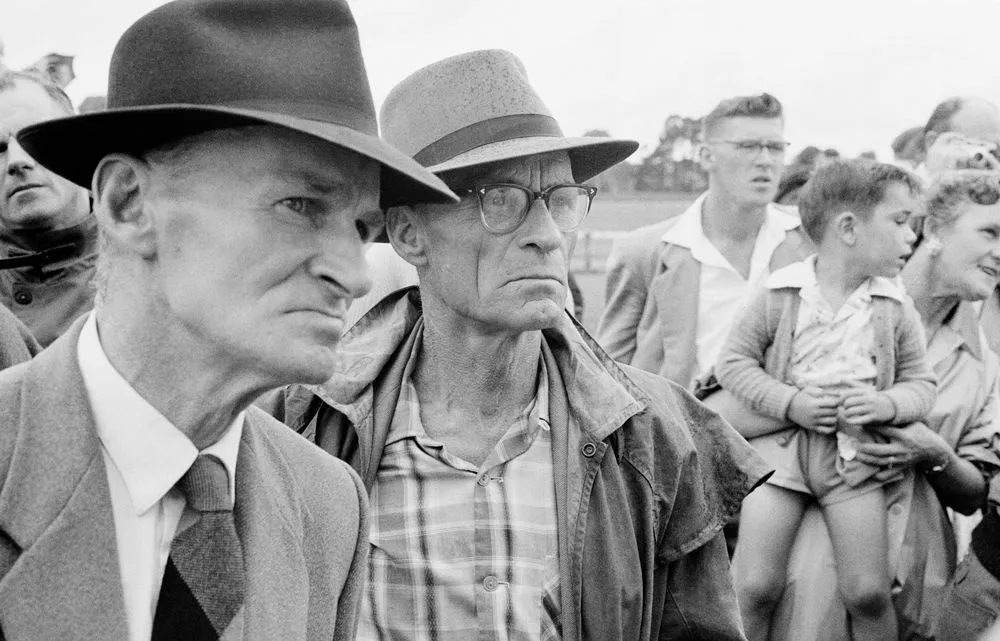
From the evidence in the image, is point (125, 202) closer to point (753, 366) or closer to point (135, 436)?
point (135, 436)

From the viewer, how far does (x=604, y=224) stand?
80.9 feet

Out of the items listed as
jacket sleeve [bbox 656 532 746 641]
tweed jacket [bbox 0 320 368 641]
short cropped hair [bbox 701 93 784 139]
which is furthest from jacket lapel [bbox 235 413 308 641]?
short cropped hair [bbox 701 93 784 139]

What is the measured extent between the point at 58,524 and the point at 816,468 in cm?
312

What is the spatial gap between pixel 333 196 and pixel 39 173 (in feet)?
7.17

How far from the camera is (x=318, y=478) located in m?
1.98

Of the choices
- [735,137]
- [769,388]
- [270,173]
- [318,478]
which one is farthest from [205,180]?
[735,137]

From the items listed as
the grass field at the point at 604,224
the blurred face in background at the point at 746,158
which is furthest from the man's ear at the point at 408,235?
the grass field at the point at 604,224

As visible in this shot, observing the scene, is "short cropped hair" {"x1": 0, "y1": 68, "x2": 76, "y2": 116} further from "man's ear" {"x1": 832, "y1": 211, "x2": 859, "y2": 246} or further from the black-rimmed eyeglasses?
"man's ear" {"x1": 832, "y1": 211, "x2": 859, "y2": 246}

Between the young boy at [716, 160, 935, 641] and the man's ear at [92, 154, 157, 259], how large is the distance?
2.87 metres

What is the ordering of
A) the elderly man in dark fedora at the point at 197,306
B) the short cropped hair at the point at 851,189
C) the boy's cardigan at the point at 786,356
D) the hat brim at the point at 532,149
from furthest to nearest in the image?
the short cropped hair at the point at 851,189 → the boy's cardigan at the point at 786,356 → the hat brim at the point at 532,149 → the elderly man in dark fedora at the point at 197,306

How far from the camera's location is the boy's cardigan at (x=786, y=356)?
4105 millimetres

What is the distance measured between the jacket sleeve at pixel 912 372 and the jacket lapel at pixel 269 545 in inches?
109

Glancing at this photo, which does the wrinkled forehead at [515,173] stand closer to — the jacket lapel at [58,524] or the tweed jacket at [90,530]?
the tweed jacket at [90,530]

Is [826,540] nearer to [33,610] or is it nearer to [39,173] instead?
[39,173]
